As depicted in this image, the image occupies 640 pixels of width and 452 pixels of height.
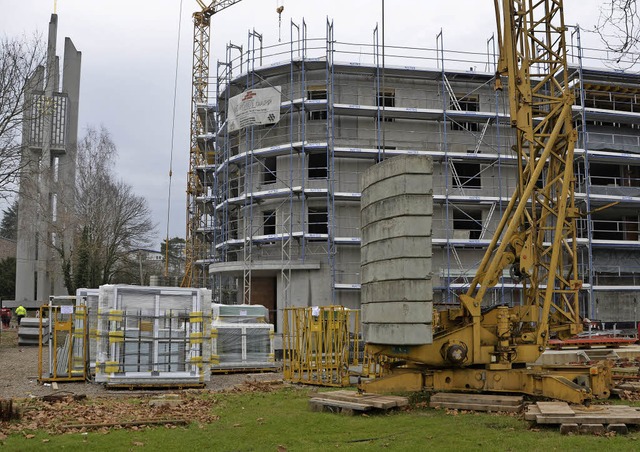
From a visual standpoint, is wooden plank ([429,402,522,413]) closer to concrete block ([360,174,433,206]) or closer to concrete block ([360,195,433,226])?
concrete block ([360,195,433,226])

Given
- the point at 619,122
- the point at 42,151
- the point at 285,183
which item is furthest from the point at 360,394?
the point at 42,151

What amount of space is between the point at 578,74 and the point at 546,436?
3011 cm

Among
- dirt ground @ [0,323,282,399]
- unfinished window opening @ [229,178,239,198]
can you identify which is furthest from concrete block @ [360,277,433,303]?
unfinished window opening @ [229,178,239,198]

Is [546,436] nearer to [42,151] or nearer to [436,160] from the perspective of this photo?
[436,160]

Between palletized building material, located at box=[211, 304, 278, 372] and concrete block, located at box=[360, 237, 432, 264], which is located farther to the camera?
palletized building material, located at box=[211, 304, 278, 372]

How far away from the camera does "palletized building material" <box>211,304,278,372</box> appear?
1802cm

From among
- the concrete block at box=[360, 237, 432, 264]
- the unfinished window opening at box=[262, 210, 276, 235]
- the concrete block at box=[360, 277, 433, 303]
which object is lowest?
the concrete block at box=[360, 277, 433, 303]

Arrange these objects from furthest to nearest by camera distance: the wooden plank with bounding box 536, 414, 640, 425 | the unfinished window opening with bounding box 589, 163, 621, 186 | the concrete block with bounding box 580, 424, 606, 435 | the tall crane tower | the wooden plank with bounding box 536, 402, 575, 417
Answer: the tall crane tower < the unfinished window opening with bounding box 589, 163, 621, 186 < the wooden plank with bounding box 536, 402, 575, 417 < the wooden plank with bounding box 536, 414, 640, 425 < the concrete block with bounding box 580, 424, 606, 435

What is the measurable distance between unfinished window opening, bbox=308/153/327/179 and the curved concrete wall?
22403 millimetres

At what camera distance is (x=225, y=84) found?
1430 inches

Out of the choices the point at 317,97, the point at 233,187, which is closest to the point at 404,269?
the point at 317,97

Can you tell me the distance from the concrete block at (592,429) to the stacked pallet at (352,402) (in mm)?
2942

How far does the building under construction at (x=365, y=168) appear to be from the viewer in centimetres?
3148

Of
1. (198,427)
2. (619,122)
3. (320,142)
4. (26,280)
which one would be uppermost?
(619,122)
